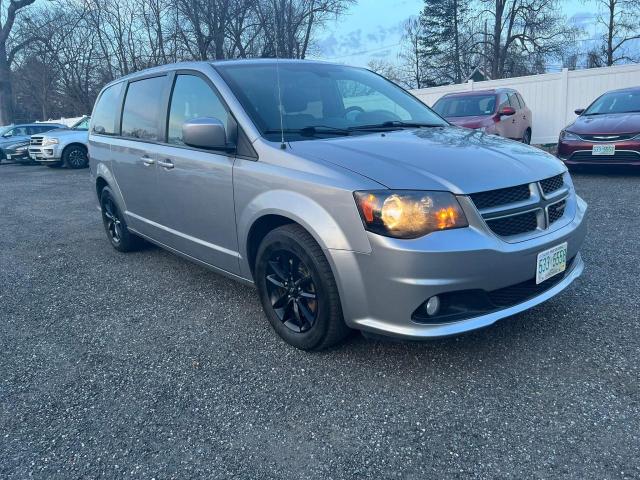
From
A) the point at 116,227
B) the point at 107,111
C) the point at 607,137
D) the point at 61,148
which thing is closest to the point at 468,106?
the point at 607,137

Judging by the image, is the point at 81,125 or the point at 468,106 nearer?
the point at 468,106

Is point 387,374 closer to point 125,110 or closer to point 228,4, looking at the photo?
point 125,110

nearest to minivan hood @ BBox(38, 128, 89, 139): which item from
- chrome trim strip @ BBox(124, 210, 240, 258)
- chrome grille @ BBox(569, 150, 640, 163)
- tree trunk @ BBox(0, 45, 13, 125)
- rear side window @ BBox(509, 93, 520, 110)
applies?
rear side window @ BBox(509, 93, 520, 110)

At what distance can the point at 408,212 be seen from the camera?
242 centimetres

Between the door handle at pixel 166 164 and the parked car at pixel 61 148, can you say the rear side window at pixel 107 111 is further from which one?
the parked car at pixel 61 148

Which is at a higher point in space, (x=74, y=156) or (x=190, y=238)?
(x=74, y=156)

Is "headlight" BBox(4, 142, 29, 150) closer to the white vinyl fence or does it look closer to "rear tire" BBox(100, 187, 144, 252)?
"rear tire" BBox(100, 187, 144, 252)

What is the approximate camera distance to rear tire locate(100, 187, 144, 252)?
5141mm

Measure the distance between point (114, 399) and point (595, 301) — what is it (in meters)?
3.05

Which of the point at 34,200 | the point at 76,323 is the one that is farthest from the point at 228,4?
the point at 76,323

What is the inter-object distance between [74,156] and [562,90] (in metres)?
14.6

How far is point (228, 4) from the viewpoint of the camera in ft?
95.6

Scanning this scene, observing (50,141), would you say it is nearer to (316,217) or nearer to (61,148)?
(61,148)

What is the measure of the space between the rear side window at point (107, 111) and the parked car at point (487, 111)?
628 centimetres
